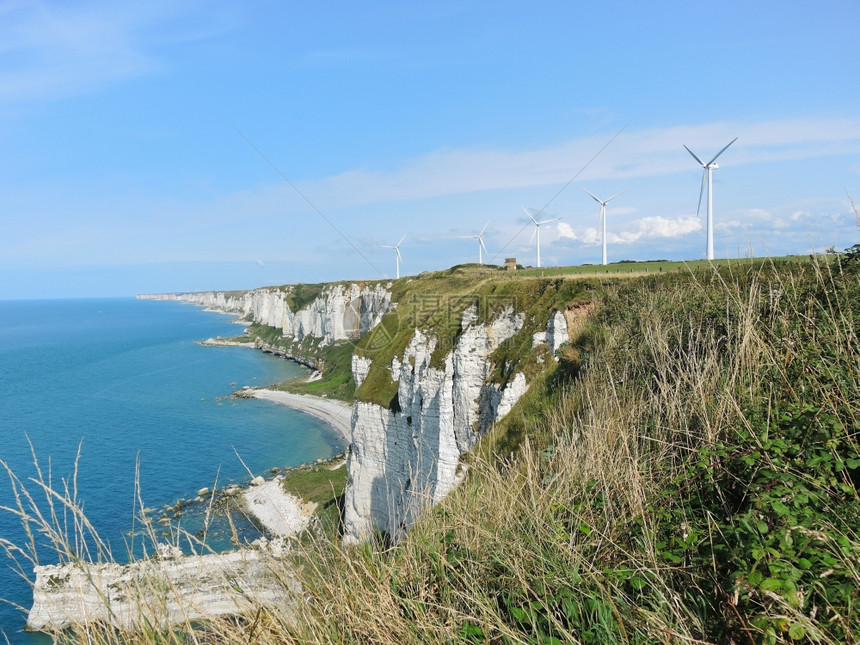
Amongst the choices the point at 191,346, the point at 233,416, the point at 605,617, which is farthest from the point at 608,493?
the point at 191,346

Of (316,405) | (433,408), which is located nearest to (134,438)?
(316,405)

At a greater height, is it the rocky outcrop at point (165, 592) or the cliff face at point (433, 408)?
the rocky outcrop at point (165, 592)

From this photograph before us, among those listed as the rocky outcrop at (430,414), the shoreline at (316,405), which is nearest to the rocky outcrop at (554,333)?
the rocky outcrop at (430,414)

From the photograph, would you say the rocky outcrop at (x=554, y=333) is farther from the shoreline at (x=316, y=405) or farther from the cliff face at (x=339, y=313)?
the cliff face at (x=339, y=313)

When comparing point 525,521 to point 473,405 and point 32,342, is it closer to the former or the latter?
point 473,405

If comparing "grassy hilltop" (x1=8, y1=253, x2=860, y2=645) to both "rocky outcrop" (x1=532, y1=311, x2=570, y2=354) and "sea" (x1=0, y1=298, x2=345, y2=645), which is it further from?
"rocky outcrop" (x1=532, y1=311, x2=570, y2=354)

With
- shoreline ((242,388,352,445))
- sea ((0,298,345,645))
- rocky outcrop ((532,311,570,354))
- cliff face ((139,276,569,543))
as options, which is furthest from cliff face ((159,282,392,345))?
rocky outcrop ((532,311,570,354))
